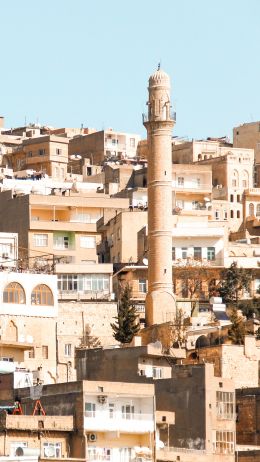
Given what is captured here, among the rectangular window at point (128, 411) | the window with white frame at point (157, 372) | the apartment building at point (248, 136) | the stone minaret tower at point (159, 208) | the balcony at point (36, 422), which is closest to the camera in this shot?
the balcony at point (36, 422)

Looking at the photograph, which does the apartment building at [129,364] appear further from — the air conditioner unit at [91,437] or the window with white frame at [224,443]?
the air conditioner unit at [91,437]

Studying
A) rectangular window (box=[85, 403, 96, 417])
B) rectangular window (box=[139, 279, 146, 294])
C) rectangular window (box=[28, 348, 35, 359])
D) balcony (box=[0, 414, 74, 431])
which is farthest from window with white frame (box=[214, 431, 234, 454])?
rectangular window (box=[139, 279, 146, 294])

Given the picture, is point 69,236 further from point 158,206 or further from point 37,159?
point 37,159

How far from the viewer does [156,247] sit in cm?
6425

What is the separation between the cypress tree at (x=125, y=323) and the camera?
2379 inches

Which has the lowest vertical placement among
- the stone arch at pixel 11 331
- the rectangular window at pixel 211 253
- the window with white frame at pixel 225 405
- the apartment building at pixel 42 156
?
the window with white frame at pixel 225 405

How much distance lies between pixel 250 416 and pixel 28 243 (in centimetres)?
2223

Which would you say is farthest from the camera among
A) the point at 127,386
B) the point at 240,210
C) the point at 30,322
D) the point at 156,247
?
the point at 240,210

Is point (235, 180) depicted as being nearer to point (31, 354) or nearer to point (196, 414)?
point (31, 354)

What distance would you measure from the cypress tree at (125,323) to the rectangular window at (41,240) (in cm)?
726

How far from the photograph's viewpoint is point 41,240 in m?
69.6

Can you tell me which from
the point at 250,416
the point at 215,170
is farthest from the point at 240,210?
the point at 250,416

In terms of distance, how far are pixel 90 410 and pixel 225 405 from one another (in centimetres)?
580

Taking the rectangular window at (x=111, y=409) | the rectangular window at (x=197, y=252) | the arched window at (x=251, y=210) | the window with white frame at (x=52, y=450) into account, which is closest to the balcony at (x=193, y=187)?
the arched window at (x=251, y=210)
